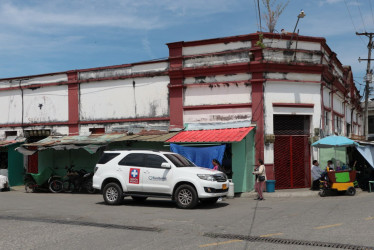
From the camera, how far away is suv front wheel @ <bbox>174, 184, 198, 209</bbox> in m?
12.9

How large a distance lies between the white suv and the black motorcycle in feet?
17.2

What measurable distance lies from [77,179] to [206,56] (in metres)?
8.51

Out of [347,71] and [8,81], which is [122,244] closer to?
[8,81]

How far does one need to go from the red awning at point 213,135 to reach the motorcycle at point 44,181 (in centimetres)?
625

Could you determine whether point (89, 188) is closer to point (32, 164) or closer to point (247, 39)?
point (32, 164)

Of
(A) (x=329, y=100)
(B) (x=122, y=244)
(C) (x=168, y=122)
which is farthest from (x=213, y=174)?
(A) (x=329, y=100)

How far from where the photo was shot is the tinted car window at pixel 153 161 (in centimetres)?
1373

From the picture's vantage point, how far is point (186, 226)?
9672 millimetres

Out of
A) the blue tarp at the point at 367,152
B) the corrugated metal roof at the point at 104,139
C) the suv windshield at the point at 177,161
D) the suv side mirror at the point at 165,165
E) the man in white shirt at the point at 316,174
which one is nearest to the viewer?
the suv side mirror at the point at 165,165

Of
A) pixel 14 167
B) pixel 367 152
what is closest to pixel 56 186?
pixel 14 167

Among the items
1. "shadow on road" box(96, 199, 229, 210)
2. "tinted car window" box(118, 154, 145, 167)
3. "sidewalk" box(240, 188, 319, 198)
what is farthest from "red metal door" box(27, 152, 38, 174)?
"sidewalk" box(240, 188, 319, 198)

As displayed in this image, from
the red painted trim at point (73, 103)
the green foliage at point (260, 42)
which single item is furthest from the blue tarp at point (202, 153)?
the red painted trim at point (73, 103)

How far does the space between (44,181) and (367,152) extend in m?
15.7

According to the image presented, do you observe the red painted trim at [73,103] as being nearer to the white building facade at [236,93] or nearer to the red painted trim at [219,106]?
the white building facade at [236,93]
